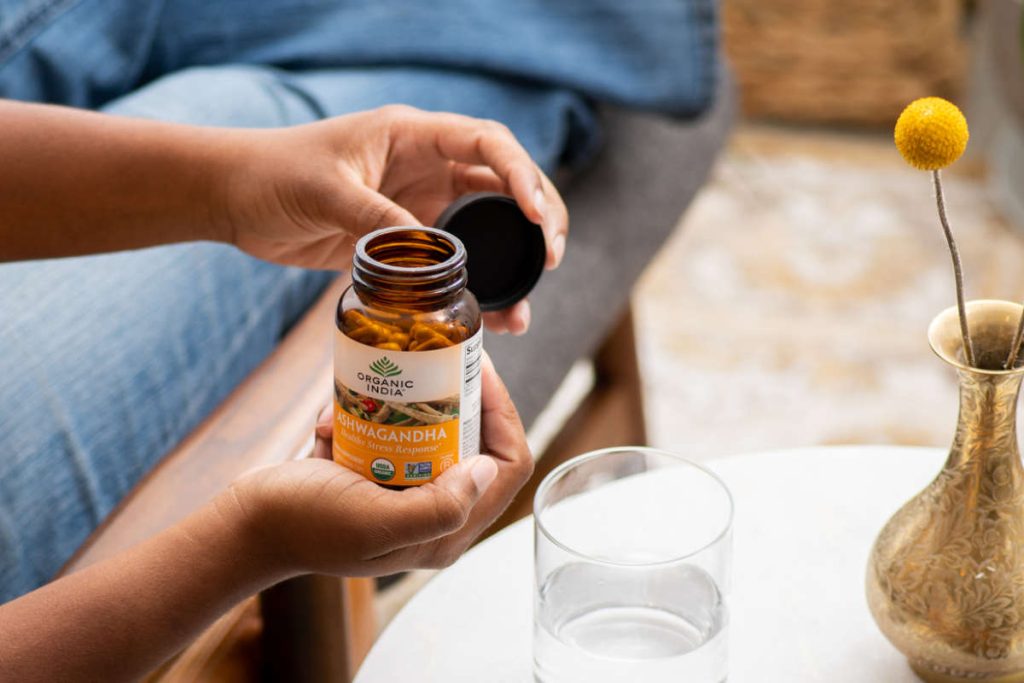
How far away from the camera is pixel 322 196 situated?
2.41 feet

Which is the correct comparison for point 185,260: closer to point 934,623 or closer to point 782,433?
point 934,623

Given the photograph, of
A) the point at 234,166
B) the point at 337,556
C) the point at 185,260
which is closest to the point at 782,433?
the point at 185,260

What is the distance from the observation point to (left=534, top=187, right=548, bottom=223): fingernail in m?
0.73

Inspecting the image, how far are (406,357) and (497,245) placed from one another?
24 centimetres

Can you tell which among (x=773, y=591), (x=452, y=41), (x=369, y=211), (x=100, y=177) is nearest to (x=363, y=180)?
(x=369, y=211)

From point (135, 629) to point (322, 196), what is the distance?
27 cm

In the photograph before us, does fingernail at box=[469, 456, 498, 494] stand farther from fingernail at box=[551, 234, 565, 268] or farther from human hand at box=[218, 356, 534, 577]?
fingernail at box=[551, 234, 565, 268]

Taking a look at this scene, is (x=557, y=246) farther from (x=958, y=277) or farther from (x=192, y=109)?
(x=192, y=109)

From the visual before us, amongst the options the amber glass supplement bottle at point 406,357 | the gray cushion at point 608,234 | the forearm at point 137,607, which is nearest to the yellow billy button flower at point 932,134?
the amber glass supplement bottle at point 406,357

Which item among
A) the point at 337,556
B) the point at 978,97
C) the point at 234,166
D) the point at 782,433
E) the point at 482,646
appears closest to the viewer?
the point at 337,556

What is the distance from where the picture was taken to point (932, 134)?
0.52 metres

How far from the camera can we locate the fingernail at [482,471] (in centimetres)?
57

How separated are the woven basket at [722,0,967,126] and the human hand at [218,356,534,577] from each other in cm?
186

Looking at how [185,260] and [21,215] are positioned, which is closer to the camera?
[21,215]
